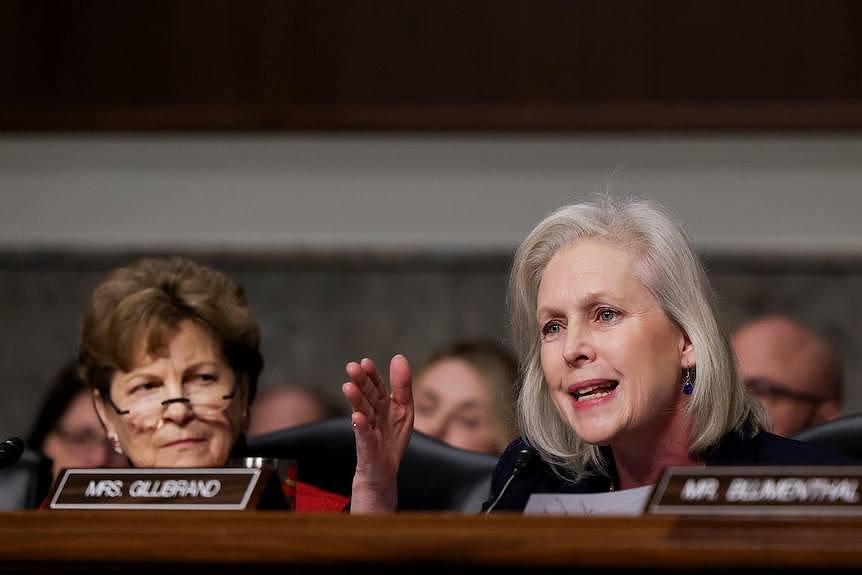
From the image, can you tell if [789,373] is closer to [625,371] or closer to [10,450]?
[625,371]

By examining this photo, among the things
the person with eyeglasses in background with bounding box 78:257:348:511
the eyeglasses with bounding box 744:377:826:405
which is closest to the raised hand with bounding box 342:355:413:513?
the person with eyeglasses in background with bounding box 78:257:348:511

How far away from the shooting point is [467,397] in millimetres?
3193

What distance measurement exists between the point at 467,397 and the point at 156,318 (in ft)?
3.41

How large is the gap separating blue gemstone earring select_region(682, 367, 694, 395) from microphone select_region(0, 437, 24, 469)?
0.92 meters

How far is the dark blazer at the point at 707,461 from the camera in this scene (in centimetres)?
187

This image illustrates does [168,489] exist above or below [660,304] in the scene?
below

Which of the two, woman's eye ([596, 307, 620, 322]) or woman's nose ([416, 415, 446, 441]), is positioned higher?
woman's eye ([596, 307, 620, 322])

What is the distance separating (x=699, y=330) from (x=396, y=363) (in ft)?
1.39

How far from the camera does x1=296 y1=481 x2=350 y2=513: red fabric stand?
2.14 metres

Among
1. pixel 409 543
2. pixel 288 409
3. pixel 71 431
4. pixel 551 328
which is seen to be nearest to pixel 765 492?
pixel 409 543

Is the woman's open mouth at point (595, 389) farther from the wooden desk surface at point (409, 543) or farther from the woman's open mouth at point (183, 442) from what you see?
the woman's open mouth at point (183, 442)

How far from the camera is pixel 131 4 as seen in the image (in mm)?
4727

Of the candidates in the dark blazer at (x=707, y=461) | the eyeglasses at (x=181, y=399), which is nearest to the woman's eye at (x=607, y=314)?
the dark blazer at (x=707, y=461)

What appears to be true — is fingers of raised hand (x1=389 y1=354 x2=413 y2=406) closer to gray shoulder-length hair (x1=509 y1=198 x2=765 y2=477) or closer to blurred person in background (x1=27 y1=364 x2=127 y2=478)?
gray shoulder-length hair (x1=509 y1=198 x2=765 y2=477)
